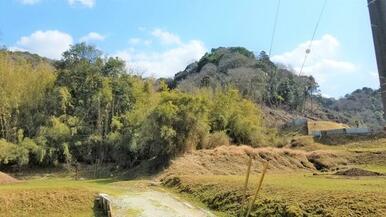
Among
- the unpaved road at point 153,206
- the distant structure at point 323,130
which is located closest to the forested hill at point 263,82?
the distant structure at point 323,130

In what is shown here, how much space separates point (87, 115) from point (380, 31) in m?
34.9

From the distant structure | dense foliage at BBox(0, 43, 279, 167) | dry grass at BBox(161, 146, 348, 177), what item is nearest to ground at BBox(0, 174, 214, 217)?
dry grass at BBox(161, 146, 348, 177)

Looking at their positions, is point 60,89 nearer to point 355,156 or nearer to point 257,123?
point 257,123

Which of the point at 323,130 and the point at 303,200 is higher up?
the point at 323,130

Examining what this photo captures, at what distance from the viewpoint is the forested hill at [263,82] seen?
6425 cm

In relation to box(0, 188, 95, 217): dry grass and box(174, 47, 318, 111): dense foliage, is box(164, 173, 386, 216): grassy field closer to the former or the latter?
box(0, 188, 95, 217): dry grass

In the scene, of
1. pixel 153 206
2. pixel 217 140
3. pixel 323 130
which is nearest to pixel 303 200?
pixel 153 206

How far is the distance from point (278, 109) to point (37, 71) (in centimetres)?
4571

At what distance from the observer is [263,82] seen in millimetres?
65750

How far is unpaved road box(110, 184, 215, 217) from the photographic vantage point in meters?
15.0

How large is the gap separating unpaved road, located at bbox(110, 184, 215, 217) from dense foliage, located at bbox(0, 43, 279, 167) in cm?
1011

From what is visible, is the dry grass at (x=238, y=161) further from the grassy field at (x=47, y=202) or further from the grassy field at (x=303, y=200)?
the grassy field at (x=303, y=200)

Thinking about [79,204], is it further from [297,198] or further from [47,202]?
[297,198]

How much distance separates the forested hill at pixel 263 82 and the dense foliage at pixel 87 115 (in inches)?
923
